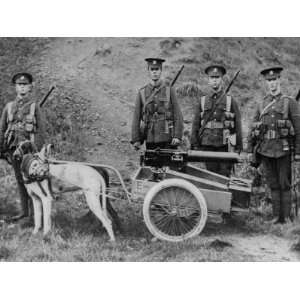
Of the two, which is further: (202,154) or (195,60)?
(195,60)

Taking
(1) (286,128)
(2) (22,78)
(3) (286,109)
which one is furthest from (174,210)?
(2) (22,78)

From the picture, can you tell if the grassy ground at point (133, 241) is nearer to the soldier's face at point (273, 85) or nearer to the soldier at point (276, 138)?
the soldier at point (276, 138)

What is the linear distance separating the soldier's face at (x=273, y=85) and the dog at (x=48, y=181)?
2452mm

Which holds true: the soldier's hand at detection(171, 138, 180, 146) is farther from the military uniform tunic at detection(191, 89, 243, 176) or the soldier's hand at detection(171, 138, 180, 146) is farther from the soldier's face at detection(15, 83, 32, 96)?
the soldier's face at detection(15, 83, 32, 96)

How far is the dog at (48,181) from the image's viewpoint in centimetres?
641

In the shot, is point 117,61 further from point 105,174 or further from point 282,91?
point 282,91

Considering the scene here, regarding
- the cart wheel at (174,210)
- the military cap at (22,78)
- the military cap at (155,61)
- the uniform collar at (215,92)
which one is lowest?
the cart wheel at (174,210)

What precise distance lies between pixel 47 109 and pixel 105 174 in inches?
46.1

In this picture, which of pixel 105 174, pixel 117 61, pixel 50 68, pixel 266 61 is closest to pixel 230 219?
pixel 105 174

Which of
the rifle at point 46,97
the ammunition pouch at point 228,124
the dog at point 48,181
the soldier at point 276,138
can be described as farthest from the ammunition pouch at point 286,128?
the rifle at point 46,97

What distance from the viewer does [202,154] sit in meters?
6.41

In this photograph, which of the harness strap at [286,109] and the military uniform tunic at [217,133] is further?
the military uniform tunic at [217,133]

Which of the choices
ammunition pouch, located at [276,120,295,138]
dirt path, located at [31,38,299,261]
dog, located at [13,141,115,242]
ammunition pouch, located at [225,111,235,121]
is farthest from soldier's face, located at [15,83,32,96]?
ammunition pouch, located at [276,120,295,138]

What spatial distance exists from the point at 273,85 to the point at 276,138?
0.70 meters
